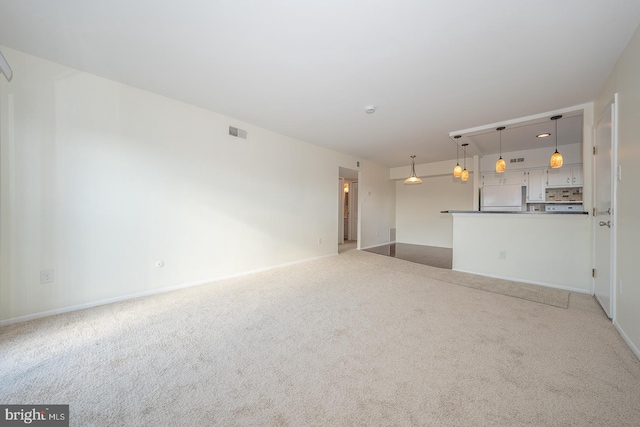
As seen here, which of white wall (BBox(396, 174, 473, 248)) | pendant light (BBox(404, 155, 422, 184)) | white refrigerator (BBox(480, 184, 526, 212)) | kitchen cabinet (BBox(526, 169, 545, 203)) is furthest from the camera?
white wall (BBox(396, 174, 473, 248))

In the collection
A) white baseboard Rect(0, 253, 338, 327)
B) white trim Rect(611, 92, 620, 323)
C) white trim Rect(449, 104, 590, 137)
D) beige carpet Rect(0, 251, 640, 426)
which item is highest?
white trim Rect(449, 104, 590, 137)

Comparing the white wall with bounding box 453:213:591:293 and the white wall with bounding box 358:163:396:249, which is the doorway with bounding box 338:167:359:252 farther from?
the white wall with bounding box 453:213:591:293

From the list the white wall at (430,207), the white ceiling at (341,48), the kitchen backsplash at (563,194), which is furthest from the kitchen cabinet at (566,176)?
the white ceiling at (341,48)

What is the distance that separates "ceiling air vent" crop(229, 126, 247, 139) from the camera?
3673 millimetres

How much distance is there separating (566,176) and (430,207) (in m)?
3.00

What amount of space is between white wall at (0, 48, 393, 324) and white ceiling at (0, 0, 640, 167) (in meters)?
0.37

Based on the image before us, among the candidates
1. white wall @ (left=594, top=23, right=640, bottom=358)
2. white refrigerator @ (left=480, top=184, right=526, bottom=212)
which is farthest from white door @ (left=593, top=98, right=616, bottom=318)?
white refrigerator @ (left=480, top=184, right=526, bottom=212)

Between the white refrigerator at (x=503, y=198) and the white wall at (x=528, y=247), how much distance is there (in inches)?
69.2

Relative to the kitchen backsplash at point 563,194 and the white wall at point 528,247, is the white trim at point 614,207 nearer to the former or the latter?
the white wall at point 528,247

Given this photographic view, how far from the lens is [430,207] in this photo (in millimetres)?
7211

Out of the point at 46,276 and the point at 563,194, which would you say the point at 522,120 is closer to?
the point at 563,194

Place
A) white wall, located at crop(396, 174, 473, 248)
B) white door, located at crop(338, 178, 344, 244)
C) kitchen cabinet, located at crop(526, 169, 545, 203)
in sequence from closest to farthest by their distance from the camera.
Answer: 1. kitchen cabinet, located at crop(526, 169, 545, 203)
2. white wall, located at crop(396, 174, 473, 248)
3. white door, located at crop(338, 178, 344, 244)

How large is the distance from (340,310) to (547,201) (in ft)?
19.4

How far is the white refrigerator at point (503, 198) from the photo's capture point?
5414mm
